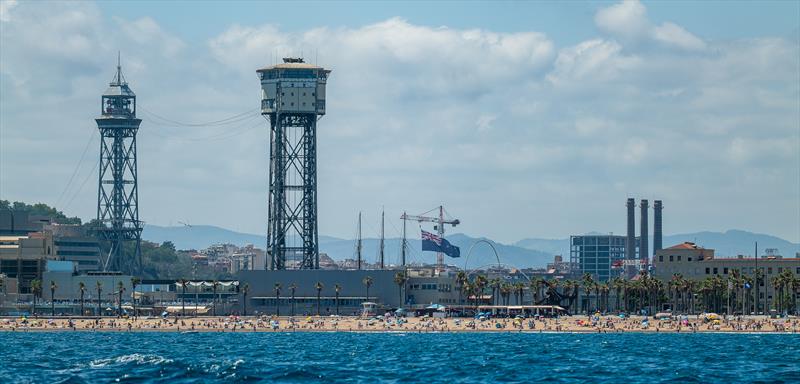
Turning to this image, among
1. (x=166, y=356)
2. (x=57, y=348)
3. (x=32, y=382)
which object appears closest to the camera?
(x=32, y=382)

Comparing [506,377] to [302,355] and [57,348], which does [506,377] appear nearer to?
[302,355]

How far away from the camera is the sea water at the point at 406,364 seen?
139250 millimetres

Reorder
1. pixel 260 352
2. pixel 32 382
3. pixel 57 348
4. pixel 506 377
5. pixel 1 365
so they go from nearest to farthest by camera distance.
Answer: pixel 32 382 → pixel 506 377 → pixel 1 365 → pixel 260 352 → pixel 57 348

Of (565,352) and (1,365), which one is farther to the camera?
(565,352)

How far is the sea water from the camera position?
139250mm

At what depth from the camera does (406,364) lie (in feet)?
525

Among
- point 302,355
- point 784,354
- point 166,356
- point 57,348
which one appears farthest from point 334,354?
point 784,354

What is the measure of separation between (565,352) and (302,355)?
99.8ft

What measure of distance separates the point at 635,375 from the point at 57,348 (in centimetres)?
7948

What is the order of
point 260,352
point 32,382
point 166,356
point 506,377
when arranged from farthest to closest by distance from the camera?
1. point 260,352
2. point 166,356
3. point 506,377
4. point 32,382

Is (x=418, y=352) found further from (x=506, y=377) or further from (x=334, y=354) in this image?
(x=506, y=377)

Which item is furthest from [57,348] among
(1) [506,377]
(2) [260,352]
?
→ (1) [506,377]

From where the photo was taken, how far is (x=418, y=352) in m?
185

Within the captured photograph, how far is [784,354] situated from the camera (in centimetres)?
17788
